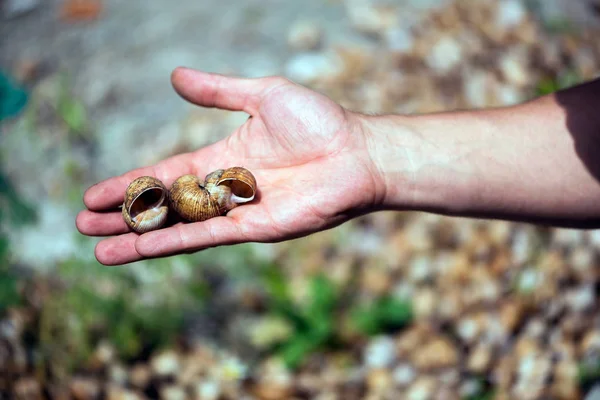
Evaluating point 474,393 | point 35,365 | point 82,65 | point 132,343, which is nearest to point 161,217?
point 132,343

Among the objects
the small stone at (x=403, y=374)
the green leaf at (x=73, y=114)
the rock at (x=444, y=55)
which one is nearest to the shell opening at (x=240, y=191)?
the small stone at (x=403, y=374)

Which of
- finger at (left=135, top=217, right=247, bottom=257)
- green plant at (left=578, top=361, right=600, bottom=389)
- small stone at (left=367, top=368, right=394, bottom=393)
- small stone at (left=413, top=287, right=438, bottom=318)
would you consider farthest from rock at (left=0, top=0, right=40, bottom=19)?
green plant at (left=578, top=361, right=600, bottom=389)

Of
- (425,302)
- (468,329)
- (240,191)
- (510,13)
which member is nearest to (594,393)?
(468,329)

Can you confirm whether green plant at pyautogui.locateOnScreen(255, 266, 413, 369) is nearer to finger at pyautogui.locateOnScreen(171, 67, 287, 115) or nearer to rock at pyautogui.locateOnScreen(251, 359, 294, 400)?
rock at pyautogui.locateOnScreen(251, 359, 294, 400)

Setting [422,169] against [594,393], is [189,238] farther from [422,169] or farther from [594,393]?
[594,393]

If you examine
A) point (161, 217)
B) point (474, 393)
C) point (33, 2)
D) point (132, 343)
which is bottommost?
point (474, 393)

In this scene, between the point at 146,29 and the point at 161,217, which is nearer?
the point at 161,217

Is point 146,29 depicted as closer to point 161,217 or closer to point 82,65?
point 82,65
